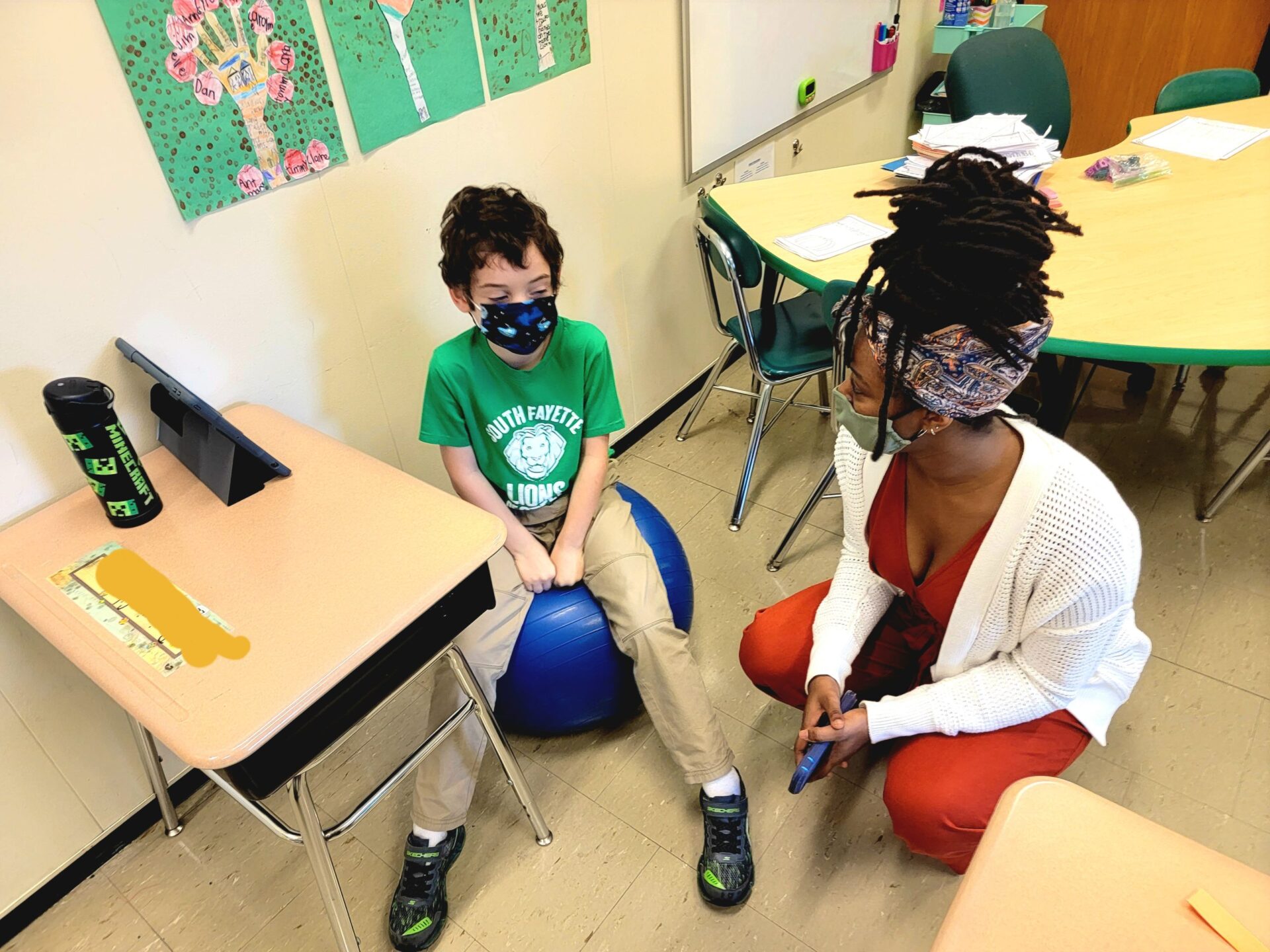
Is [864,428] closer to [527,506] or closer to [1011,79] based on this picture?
[527,506]

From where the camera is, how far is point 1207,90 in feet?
8.01

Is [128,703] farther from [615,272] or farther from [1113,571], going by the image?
[615,272]

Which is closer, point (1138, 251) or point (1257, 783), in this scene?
point (1257, 783)

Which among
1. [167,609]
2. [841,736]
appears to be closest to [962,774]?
[841,736]

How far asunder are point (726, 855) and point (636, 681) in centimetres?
34

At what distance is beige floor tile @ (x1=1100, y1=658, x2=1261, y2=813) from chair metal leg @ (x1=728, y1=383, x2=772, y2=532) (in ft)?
3.13

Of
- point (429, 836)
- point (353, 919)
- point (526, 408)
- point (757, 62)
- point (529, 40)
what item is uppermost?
point (529, 40)

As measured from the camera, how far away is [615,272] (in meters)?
2.19

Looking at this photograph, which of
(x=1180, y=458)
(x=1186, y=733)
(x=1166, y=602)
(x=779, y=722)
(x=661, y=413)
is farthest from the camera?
(x=661, y=413)

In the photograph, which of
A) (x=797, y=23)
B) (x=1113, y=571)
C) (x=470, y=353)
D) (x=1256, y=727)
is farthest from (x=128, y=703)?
(x=797, y=23)

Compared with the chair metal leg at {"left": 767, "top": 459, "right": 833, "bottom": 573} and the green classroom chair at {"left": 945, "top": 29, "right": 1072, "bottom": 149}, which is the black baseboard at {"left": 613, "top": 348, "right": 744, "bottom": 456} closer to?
the chair metal leg at {"left": 767, "top": 459, "right": 833, "bottom": 573}

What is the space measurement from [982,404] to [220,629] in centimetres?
98

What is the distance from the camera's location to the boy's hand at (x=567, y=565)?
150 cm

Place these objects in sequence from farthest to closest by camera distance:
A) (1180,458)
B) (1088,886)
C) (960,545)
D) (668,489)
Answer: (668,489) < (1180,458) < (960,545) < (1088,886)
